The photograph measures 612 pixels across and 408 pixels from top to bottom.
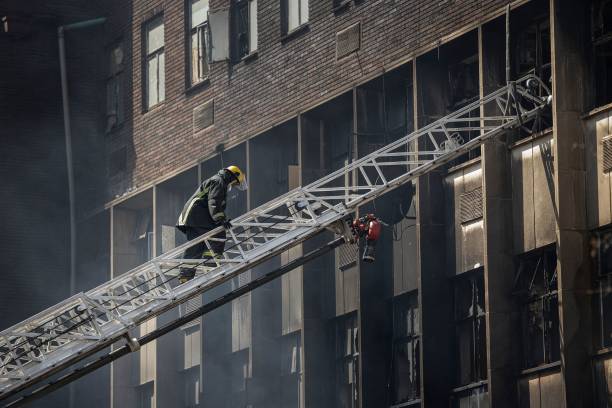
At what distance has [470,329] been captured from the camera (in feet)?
79.3

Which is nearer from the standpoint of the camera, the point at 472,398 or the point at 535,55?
the point at 535,55

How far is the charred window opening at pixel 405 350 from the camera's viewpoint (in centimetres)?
2550

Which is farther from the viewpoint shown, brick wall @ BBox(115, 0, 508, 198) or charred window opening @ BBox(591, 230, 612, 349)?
brick wall @ BBox(115, 0, 508, 198)

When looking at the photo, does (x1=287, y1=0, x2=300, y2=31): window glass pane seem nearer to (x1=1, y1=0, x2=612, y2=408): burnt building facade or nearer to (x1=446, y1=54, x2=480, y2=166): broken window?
(x1=1, y1=0, x2=612, y2=408): burnt building facade

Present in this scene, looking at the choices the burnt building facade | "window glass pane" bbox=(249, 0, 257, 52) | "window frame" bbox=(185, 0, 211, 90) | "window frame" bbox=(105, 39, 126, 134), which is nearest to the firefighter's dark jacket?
the burnt building facade

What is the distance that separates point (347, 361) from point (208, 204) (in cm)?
654

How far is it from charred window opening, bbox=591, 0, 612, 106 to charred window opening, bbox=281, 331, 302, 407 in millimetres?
8897

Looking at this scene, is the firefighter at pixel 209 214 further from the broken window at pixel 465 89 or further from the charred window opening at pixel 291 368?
the charred window opening at pixel 291 368

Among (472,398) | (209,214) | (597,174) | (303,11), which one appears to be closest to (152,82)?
(303,11)

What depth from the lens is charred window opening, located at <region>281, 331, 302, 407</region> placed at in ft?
94.3

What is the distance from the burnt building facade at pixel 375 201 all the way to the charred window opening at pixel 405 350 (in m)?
0.04

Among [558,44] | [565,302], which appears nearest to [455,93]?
[558,44]

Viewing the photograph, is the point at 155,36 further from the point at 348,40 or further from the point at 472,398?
the point at 472,398

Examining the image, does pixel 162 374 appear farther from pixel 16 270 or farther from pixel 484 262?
pixel 484 262
